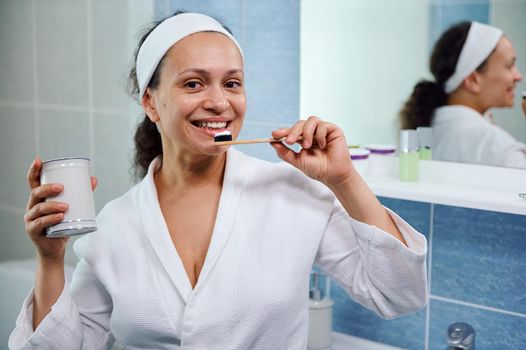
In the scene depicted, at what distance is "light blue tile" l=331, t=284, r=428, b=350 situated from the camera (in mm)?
1647

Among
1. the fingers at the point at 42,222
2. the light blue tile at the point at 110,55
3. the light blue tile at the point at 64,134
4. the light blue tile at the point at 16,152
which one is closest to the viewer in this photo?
the fingers at the point at 42,222

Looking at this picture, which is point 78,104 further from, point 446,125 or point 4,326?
point 446,125

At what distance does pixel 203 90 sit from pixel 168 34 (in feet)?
0.42

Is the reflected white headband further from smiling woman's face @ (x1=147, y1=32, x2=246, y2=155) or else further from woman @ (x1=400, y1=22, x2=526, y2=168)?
smiling woman's face @ (x1=147, y1=32, x2=246, y2=155)

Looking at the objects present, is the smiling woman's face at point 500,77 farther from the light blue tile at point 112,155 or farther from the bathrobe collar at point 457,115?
the light blue tile at point 112,155

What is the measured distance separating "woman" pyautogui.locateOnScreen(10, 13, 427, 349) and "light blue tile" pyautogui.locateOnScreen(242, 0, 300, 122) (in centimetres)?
45

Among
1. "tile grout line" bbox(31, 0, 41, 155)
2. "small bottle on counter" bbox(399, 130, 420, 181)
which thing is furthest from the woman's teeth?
"tile grout line" bbox(31, 0, 41, 155)

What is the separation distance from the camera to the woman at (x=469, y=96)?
142cm

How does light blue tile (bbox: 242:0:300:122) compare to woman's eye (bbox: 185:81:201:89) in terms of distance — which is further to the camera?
light blue tile (bbox: 242:0:300:122)

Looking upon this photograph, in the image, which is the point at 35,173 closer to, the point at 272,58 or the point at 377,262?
the point at 377,262

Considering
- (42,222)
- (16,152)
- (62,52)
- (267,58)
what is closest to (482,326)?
(267,58)

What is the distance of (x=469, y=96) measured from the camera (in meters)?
1.48

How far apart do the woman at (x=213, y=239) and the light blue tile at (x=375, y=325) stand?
45 cm

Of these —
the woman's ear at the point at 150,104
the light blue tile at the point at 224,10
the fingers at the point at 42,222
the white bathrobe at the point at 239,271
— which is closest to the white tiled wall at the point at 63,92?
the light blue tile at the point at 224,10
